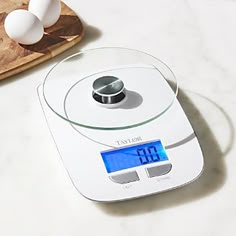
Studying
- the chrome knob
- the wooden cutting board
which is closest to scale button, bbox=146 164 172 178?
the chrome knob

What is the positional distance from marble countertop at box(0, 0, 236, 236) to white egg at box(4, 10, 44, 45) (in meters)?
0.06

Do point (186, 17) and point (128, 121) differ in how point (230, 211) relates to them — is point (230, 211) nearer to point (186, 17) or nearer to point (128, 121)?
point (128, 121)

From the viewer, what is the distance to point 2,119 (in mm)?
919

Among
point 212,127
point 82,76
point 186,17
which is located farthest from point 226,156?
point 186,17

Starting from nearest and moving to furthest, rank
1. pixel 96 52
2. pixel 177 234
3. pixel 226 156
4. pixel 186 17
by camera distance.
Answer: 1. pixel 177 234
2. pixel 226 156
3. pixel 96 52
4. pixel 186 17

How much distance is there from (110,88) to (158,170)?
0.52 ft

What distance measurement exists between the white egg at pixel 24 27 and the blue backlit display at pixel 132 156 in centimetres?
32

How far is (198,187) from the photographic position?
0.80 m

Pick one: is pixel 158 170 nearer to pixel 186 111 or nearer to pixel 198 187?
pixel 198 187

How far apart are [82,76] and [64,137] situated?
0.48 ft

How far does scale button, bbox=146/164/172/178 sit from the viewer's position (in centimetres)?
79

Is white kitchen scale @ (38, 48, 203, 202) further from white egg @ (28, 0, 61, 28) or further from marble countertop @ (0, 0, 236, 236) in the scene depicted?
white egg @ (28, 0, 61, 28)

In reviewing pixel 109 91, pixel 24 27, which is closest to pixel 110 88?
pixel 109 91

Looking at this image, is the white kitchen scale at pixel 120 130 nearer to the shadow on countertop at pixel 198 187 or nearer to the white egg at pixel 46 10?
the shadow on countertop at pixel 198 187
